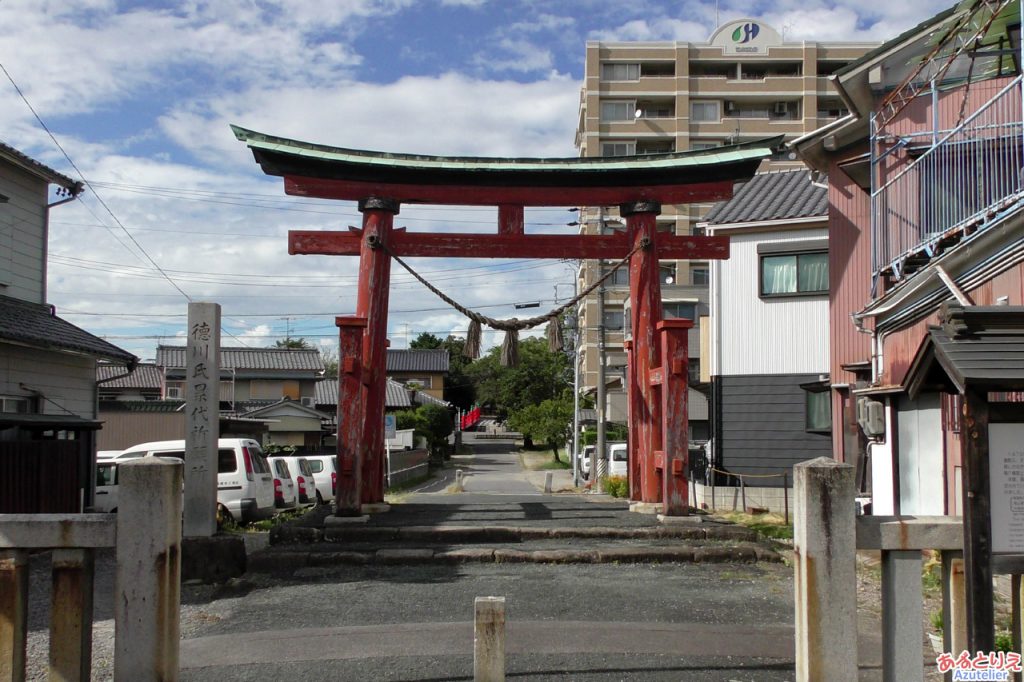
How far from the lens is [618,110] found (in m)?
57.1

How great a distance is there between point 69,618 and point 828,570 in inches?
173

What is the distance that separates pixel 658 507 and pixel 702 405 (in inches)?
819

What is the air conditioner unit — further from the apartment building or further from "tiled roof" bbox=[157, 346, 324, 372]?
"tiled roof" bbox=[157, 346, 324, 372]

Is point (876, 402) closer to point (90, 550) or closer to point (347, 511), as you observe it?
point (347, 511)

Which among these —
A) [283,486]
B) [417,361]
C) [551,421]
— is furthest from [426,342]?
[283,486]


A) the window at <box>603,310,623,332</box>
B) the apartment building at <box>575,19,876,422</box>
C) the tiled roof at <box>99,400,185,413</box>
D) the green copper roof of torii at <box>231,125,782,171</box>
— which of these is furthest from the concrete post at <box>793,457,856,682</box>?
the window at <box>603,310,623,332</box>

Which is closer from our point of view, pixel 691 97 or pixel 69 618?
pixel 69 618

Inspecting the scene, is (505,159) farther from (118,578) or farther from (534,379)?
(534,379)

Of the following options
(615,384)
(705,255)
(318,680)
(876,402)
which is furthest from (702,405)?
(318,680)

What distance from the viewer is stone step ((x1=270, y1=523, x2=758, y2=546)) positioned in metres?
11.6

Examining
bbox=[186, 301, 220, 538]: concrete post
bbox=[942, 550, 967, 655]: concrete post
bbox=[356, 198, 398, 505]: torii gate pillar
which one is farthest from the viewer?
bbox=[356, 198, 398, 505]: torii gate pillar

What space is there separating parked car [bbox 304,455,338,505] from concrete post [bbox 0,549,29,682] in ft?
64.1

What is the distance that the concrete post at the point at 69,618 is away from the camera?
5258mm

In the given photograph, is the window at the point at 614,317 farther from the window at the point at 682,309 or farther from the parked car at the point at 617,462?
the parked car at the point at 617,462
